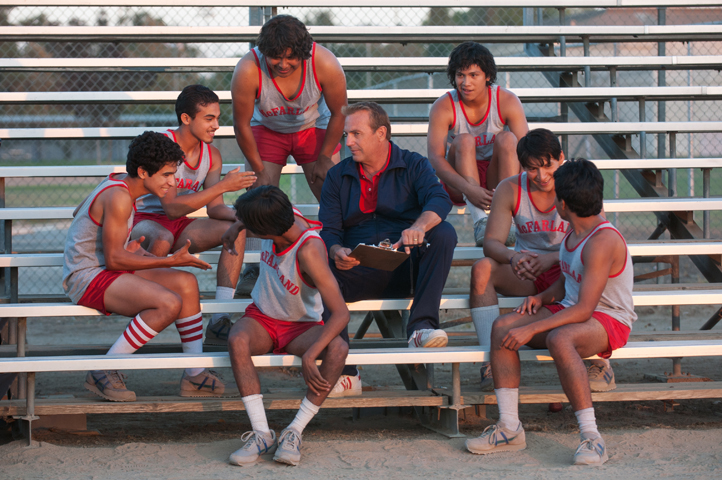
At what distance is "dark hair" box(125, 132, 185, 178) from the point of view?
8.79ft

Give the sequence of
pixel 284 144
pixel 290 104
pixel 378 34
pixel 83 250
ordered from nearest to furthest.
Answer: pixel 83 250, pixel 290 104, pixel 284 144, pixel 378 34

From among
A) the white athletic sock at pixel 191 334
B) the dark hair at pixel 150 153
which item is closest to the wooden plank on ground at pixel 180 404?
the white athletic sock at pixel 191 334

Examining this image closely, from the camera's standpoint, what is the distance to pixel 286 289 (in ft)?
8.50

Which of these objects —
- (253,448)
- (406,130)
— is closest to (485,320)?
(253,448)

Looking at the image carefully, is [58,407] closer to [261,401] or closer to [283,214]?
[261,401]

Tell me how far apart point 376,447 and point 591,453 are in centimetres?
80

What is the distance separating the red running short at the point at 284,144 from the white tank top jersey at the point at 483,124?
2.18ft

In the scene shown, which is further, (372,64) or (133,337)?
(372,64)

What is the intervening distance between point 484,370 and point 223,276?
49.9 inches

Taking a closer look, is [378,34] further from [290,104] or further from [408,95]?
[290,104]

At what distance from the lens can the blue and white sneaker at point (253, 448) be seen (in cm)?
236

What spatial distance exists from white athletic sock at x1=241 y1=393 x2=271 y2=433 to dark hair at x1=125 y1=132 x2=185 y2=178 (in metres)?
1.01

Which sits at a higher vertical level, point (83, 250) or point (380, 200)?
point (380, 200)

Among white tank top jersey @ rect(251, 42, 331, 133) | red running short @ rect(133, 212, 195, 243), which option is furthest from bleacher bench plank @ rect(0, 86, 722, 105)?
red running short @ rect(133, 212, 195, 243)
